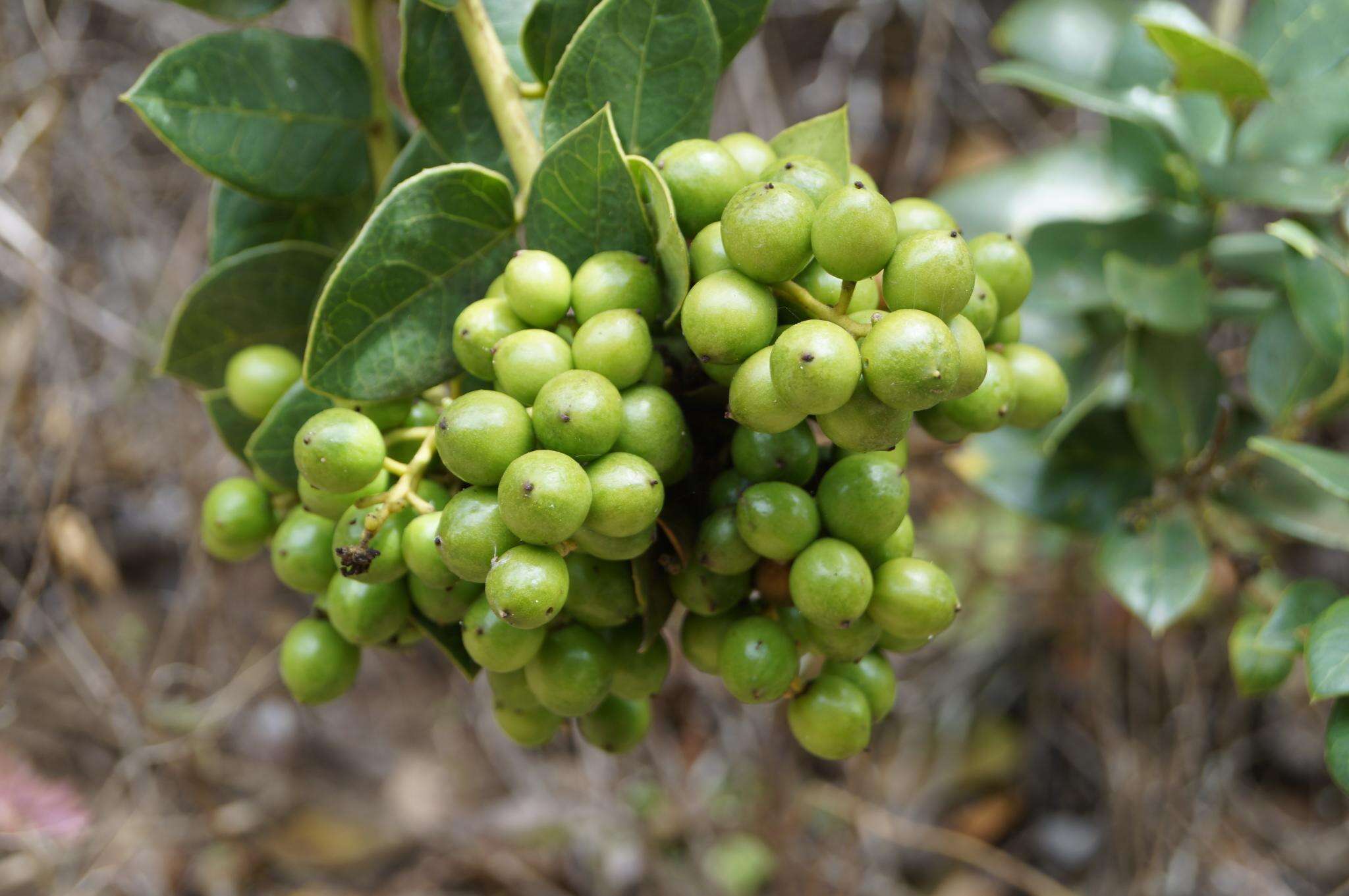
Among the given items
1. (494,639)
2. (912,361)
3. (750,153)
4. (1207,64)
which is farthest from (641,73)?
(1207,64)

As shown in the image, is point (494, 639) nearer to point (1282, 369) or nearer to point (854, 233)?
point (854, 233)

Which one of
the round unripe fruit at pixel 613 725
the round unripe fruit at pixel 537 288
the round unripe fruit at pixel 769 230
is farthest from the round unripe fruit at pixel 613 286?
the round unripe fruit at pixel 613 725

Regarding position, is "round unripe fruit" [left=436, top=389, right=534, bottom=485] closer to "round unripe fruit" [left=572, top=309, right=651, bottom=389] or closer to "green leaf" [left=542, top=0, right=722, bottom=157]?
"round unripe fruit" [left=572, top=309, right=651, bottom=389]

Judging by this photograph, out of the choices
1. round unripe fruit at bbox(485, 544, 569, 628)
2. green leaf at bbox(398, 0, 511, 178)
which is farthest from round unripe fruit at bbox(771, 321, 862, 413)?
green leaf at bbox(398, 0, 511, 178)

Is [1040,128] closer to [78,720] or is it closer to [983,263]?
[983,263]

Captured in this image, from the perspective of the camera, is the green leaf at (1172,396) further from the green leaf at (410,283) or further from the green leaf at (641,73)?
the green leaf at (410,283)

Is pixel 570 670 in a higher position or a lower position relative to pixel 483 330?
lower

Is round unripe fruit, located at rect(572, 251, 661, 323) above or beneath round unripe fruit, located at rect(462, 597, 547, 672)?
Answer: above
